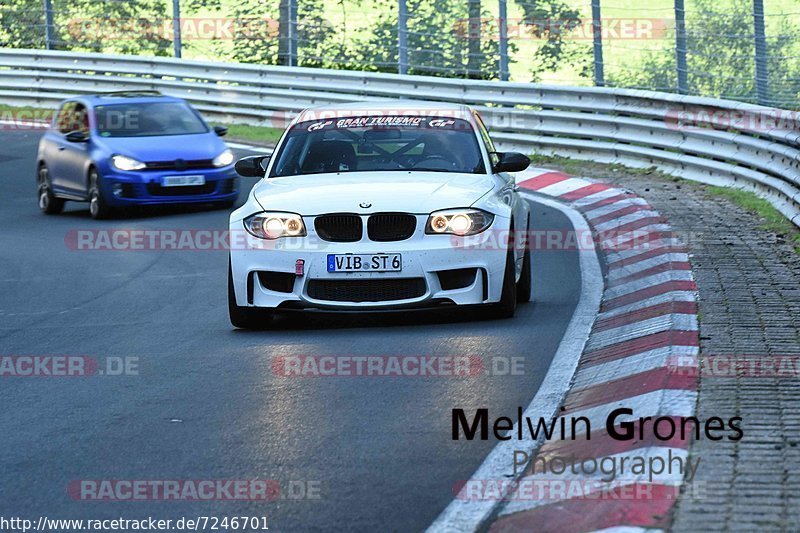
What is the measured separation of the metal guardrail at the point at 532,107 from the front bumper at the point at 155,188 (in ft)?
18.1

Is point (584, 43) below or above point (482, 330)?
above

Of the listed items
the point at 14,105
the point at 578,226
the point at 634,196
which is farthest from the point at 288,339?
the point at 14,105

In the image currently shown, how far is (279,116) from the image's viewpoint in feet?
89.8

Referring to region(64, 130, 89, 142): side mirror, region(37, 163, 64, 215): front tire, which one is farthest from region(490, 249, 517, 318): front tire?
region(37, 163, 64, 215): front tire

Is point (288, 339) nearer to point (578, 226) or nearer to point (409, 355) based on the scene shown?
point (409, 355)

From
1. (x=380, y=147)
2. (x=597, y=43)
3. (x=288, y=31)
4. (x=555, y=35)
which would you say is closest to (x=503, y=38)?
(x=555, y=35)

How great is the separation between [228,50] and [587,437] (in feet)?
80.6

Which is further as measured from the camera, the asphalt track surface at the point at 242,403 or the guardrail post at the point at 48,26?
the guardrail post at the point at 48,26

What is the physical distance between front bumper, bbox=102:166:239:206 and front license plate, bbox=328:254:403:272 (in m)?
8.90

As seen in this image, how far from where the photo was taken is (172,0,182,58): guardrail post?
29438 mm

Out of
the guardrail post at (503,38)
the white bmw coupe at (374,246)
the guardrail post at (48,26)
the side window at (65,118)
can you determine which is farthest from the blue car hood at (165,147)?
the guardrail post at (48,26)

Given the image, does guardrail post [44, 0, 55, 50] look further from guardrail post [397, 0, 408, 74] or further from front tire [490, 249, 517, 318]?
front tire [490, 249, 517, 318]

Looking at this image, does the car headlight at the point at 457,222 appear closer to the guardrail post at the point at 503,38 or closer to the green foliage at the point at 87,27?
the guardrail post at the point at 503,38

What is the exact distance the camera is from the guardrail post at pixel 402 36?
24516 mm
